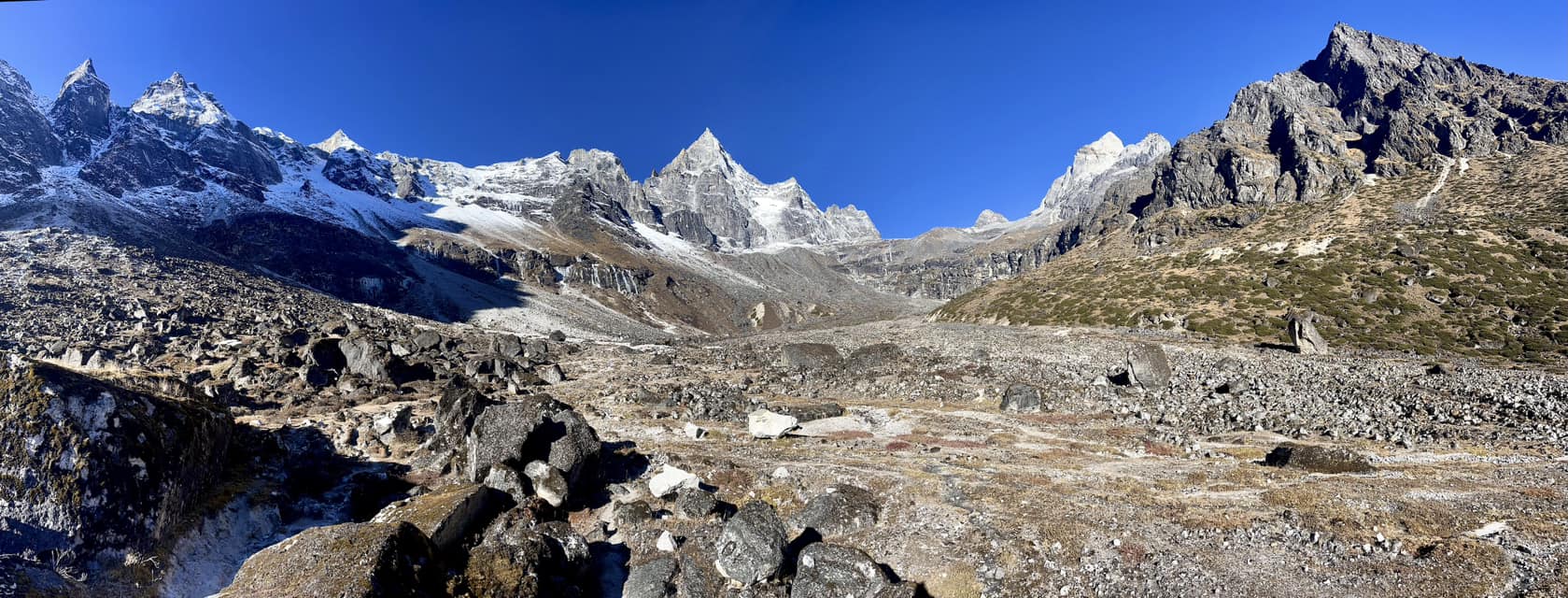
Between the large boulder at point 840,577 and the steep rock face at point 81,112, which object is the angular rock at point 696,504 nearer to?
the large boulder at point 840,577

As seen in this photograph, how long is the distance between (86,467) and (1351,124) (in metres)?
216

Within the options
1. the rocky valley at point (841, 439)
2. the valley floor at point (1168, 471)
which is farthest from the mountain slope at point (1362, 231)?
the valley floor at point (1168, 471)

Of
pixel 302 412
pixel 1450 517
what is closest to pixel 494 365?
pixel 302 412

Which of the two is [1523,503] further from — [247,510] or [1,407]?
[1,407]

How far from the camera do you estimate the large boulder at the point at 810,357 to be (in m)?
41.5

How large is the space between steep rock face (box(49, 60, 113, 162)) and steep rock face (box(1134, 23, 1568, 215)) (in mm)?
272254

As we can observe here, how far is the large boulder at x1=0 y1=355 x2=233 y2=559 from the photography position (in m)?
8.98

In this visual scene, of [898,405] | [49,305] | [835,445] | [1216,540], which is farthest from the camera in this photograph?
[49,305]

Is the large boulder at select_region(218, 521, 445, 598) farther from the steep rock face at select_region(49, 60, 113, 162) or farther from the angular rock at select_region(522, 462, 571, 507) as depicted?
the steep rock face at select_region(49, 60, 113, 162)

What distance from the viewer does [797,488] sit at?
1697cm

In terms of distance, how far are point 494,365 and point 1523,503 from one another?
45.2 metres

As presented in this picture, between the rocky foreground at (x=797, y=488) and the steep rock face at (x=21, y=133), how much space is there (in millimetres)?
131524

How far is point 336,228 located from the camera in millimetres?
136625

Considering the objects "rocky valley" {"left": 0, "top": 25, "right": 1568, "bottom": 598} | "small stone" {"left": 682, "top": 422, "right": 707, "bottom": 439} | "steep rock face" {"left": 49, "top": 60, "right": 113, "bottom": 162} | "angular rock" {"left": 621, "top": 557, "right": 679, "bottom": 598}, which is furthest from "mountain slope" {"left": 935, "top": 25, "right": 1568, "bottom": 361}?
"steep rock face" {"left": 49, "top": 60, "right": 113, "bottom": 162}
